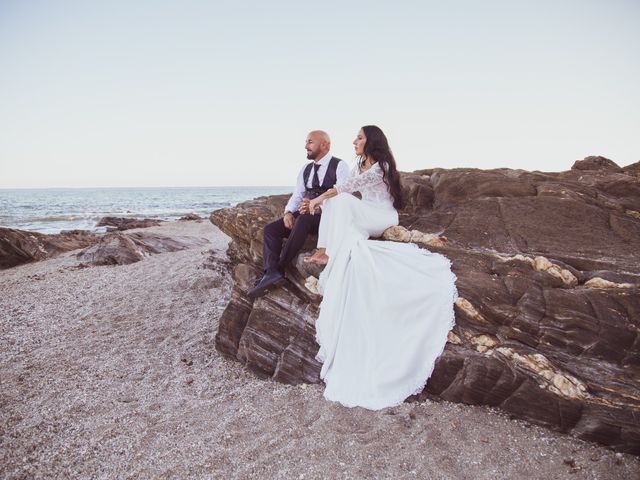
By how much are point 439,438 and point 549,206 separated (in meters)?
3.91

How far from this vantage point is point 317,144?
634 cm

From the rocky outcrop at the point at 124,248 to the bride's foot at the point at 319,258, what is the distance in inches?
345

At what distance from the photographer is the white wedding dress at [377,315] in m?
4.23

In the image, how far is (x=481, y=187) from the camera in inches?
260

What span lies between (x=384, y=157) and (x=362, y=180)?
55 cm

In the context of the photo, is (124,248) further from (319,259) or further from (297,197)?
(319,259)

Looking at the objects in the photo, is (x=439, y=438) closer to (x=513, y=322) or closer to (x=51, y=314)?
(x=513, y=322)

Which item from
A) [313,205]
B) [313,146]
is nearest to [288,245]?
[313,205]

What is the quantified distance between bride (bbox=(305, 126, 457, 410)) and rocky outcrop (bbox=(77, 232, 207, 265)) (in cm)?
906

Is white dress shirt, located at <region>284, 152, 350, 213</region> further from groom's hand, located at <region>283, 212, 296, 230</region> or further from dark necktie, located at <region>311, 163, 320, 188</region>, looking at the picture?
groom's hand, located at <region>283, 212, 296, 230</region>

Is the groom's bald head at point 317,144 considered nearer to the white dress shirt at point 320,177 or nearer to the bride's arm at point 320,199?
the white dress shirt at point 320,177

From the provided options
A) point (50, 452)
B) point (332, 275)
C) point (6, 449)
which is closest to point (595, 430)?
point (332, 275)

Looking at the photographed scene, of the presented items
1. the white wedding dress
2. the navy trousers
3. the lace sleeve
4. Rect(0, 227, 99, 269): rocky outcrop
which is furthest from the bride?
Rect(0, 227, 99, 269): rocky outcrop

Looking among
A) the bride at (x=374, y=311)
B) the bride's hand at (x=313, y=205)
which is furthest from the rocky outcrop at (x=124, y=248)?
the bride at (x=374, y=311)
